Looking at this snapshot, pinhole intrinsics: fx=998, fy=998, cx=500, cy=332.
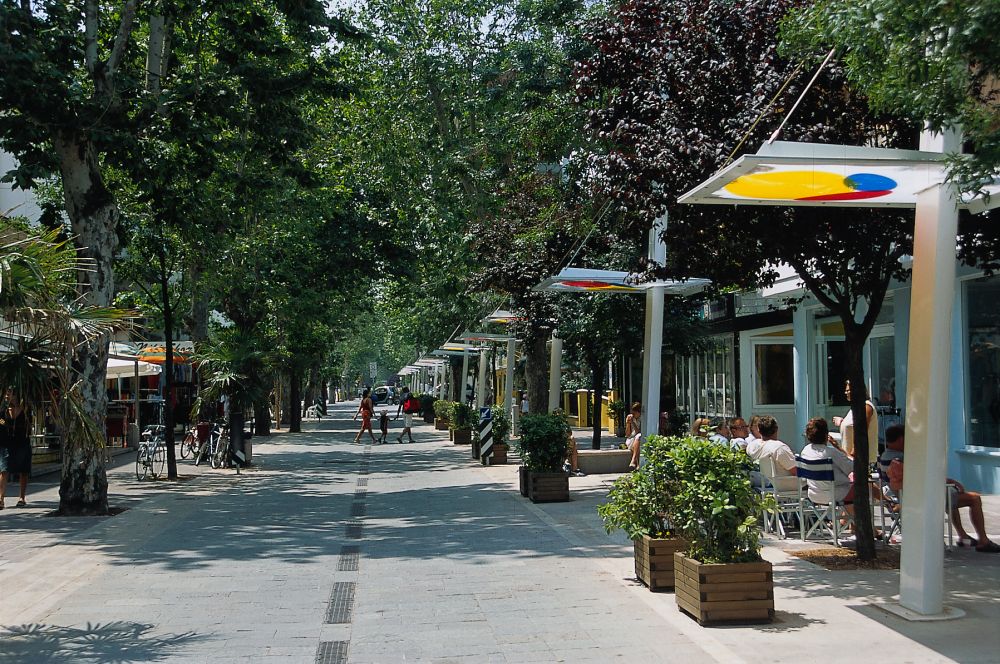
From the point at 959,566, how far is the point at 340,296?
25.7 meters

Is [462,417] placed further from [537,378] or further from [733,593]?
[733,593]

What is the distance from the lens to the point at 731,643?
640cm

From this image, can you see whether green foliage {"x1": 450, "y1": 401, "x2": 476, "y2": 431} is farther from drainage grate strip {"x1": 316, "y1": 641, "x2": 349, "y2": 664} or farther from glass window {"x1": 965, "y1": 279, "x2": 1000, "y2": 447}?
drainage grate strip {"x1": 316, "y1": 641, "x2": 349, "y2": 664}

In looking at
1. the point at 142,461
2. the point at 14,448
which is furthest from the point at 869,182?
the point at 142,461

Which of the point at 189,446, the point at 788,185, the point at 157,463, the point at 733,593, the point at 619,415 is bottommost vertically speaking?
the point at 157,463

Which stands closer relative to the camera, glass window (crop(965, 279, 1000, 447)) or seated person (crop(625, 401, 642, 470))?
glass window (crop(965, 279, 1000, 447))

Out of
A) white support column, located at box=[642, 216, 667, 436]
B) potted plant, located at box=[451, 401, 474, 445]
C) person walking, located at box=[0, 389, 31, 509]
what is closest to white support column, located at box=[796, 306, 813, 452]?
white support column, located at box=[642, 216, 667, 436]

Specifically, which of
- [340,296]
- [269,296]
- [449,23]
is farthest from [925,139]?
[340,296]

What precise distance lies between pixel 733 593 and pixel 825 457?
11.6 feet

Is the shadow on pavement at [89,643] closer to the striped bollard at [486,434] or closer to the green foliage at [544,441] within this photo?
the green foliage at [544,441]

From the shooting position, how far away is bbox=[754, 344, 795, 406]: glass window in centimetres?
2419

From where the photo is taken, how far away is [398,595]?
27.1 ft

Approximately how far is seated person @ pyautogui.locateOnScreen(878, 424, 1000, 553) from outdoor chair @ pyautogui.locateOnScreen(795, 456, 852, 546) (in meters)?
0.62

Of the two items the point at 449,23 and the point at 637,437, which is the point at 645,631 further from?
the point at 449,23
